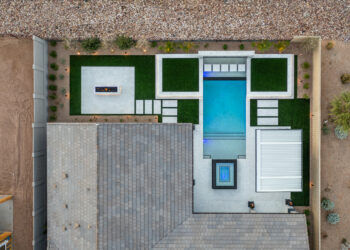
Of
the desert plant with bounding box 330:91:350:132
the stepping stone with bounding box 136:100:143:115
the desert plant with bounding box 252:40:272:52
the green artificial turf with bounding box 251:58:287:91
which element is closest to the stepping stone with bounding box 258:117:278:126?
the green artificial turf with bounding box 251:58:287:91

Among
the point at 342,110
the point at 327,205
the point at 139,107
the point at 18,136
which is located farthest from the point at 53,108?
the point at 327,205

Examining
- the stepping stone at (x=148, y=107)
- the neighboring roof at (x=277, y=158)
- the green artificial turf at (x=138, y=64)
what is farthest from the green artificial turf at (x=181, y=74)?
the neighboring roof at (x=277, y=158)

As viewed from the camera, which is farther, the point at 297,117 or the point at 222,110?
the point at 222,110

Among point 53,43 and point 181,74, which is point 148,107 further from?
point 53,43

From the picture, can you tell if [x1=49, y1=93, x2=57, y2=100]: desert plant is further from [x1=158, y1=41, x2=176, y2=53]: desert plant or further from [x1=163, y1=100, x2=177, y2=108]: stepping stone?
[x1=158, y1=41, x2=176, y2=53]: desert plant

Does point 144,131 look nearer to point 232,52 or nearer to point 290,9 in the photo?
point 232,52

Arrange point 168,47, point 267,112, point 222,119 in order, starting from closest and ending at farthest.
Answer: point 168,47, point 267,112, point 222,119

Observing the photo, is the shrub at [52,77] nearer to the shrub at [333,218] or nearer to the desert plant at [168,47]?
the desert plant at [168,47]
